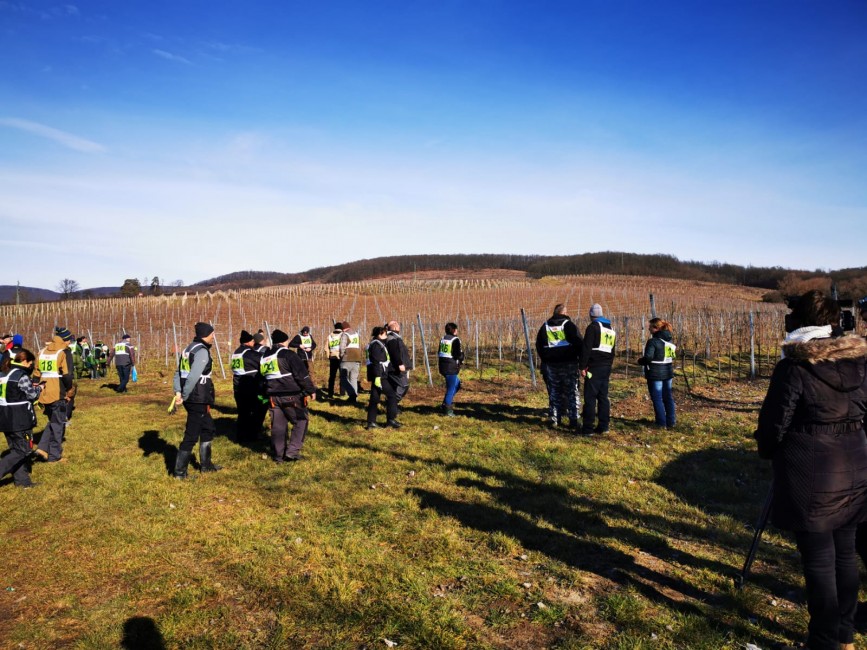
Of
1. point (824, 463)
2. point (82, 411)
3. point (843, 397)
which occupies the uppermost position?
point (843, 397)

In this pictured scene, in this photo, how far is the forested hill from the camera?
9975cm

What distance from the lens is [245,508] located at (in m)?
6.01

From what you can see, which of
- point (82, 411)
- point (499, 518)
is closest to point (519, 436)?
point (499, 518)

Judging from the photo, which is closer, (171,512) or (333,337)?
(171,512)

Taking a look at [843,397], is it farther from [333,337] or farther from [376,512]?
[333,337]

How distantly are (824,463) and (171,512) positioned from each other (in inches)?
238

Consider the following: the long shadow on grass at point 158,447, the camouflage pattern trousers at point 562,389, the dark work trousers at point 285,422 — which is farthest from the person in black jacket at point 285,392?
the camouflage pattern trousers at point 562,389

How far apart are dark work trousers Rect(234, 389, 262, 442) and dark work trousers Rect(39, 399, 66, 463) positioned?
2.58m

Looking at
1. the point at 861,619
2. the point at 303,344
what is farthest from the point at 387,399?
the point at 861,619

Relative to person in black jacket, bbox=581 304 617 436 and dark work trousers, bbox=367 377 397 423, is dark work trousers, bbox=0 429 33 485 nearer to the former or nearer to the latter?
dark work trousers, bbox=367 377 397 423

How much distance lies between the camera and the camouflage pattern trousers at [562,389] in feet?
29.0

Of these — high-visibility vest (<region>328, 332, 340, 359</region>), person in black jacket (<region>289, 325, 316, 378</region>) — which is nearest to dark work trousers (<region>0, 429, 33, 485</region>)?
person in black jacket (<region>289, 325, 316, 378</region>)

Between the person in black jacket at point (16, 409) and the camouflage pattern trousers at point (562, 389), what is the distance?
7.38 meters

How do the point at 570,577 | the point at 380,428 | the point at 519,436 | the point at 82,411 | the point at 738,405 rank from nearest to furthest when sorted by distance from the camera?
1. the point at 570,577
2. the point at 519,436
3. the point at 380,428
4. the point at 738,405
5. the point at 82,411
